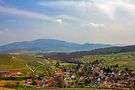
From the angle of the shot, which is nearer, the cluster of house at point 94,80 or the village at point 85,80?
the village at point 85,80

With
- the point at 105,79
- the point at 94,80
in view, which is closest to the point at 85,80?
the point at 94,80

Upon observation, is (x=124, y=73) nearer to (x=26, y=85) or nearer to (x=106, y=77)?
(x=106, y=77)

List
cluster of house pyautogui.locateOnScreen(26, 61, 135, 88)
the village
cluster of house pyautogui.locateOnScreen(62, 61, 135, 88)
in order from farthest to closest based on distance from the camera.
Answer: cluster of house pyautogui.locateOnScreen(62, 61, 135, 88) → cluster of house pyautogui.locateOnScreen(26, 61, 135, 88) → the village

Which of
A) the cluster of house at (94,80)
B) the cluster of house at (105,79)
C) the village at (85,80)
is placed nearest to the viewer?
the village at (85,80)

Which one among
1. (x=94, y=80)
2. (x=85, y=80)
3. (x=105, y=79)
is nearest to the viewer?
(x=85, y=80)

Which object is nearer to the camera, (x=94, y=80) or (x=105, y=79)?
(x=94, y=80)

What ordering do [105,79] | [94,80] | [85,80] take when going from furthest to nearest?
[105,79] < [94,80] < [85,80]

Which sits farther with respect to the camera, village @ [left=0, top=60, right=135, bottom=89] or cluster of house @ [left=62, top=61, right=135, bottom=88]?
cluster of house @ [left=62, top=61, right=135, bottom=88]

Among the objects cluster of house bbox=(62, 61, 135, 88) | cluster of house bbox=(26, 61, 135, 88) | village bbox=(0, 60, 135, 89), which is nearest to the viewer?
village bbox=(0, 60, 135, 89)

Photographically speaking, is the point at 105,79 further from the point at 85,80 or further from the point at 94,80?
the point at 85,80

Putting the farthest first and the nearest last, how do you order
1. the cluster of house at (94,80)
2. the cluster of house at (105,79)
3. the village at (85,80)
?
1. the cluster of house at (105,79)
2. the cluster of house at (94,80)
3. the village at (85,80)

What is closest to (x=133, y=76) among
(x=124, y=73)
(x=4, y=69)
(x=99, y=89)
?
(x=124, y=73)
